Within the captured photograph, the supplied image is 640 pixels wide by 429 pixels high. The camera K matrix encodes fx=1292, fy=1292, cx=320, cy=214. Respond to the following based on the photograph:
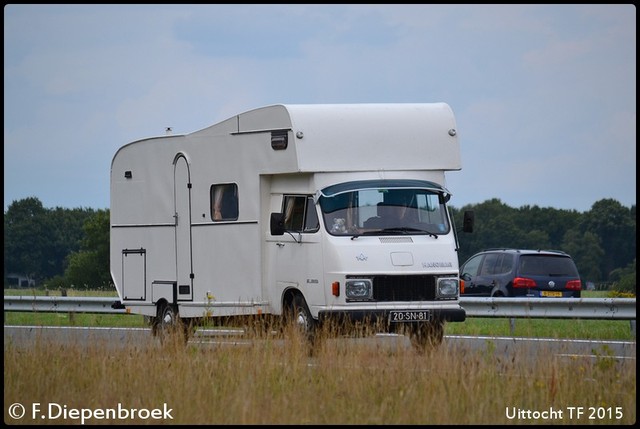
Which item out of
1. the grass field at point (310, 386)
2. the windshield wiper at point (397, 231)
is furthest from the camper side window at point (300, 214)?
the grass field at point (310, 386)

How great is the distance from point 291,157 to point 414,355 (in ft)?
16.2

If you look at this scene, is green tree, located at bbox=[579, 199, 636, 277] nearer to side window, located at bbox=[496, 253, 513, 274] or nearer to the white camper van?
side window, located at bbox=[496, 253, 513, 274]

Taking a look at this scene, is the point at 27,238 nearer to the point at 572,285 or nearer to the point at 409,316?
the point at 572,285

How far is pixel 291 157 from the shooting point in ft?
57.5

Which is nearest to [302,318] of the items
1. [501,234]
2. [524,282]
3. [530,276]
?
[524,282]

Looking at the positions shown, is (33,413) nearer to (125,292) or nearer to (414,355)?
(414,355)

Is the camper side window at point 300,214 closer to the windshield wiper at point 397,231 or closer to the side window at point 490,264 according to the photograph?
the windshield wiper at point 397,231

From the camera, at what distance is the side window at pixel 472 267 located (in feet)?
92.5

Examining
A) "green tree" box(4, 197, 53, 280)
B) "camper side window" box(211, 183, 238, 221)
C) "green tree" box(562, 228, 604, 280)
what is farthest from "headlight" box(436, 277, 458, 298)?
"green tree" box(4, 197, 53, 280)

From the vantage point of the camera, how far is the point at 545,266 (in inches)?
1057

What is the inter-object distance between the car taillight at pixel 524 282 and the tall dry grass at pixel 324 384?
479 inches

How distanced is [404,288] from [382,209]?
1182 millimetres

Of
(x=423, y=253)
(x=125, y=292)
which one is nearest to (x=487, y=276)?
(x=125, y=292)

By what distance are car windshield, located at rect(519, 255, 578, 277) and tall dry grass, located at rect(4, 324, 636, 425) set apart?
12.5 metres
